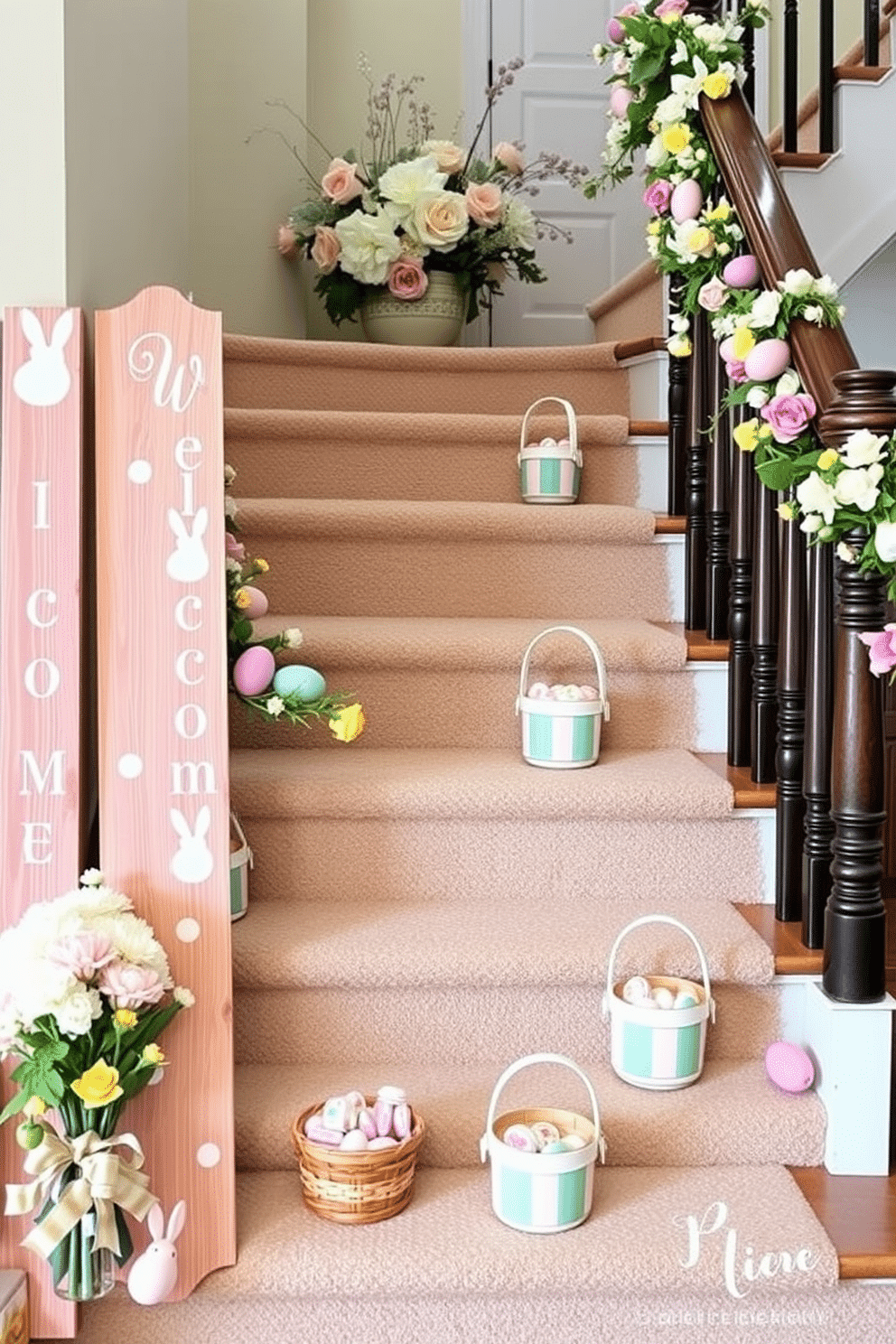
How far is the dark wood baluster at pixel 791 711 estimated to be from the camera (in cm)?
196

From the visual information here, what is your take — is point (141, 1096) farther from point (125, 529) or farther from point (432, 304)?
point (432, 304)

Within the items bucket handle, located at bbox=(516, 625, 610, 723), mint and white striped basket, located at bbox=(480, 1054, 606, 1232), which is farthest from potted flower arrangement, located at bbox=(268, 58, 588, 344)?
mint and white striped basket, located at bbox=(480, 1054, 606, 1232)

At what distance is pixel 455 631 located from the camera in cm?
241

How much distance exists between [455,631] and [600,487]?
2.14 ft

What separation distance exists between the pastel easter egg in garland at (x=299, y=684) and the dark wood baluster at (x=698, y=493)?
2.87ft

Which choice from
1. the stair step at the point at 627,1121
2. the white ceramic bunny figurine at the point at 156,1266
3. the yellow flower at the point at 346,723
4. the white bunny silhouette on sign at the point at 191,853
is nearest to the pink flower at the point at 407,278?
the yellow flower at the point at 346,723

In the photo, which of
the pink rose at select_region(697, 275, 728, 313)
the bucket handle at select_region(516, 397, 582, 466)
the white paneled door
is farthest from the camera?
the white paneled door

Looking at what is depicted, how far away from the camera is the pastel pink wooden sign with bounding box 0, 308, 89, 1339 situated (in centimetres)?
168

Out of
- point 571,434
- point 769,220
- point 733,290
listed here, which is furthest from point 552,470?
point 769,220

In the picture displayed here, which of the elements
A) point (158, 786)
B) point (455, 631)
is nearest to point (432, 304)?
point (455, 631)

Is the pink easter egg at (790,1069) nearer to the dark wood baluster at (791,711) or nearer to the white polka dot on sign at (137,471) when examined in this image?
the dark wood baluster at (791,711)

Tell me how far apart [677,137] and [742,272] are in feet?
1.22

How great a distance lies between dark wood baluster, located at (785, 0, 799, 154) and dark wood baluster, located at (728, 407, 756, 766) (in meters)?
1.07

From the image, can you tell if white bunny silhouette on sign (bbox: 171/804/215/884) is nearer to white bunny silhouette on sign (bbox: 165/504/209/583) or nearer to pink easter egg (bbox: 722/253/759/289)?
white bunny silhouette on sign (bbox: 165/504/209/583)
